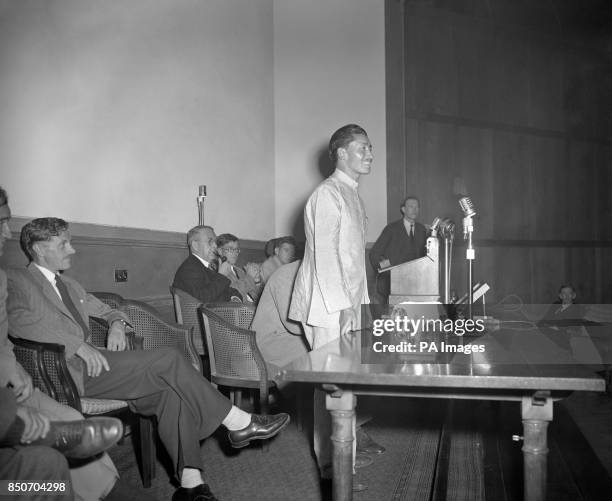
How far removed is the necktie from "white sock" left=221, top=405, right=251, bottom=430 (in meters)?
0.71

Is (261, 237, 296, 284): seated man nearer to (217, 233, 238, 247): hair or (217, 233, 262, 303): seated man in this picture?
(217, 233, 262, 303): seated man

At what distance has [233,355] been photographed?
326cm

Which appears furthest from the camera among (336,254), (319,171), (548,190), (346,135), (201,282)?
(548,190)

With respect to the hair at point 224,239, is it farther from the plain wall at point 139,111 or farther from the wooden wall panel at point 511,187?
the wooden wall panel at point 511,187

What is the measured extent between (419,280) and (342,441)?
1522 mm

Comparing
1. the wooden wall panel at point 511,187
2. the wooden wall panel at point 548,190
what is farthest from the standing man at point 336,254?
the wooden wall panel at point 548,190

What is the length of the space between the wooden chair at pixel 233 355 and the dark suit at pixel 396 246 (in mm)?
3517

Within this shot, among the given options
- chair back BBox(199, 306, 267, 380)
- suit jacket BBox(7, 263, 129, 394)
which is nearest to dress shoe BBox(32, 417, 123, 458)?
suit jacket BBox(7, 263, 129, 394)

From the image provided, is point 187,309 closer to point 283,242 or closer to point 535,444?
point 283,242

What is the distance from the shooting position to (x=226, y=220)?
6.15 m

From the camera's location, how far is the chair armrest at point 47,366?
2355mm

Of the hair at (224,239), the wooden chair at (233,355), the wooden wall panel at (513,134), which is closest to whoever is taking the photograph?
the wooden chair at (233,355)

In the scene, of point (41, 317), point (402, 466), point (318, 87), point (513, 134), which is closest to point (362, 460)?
point (402, 466)

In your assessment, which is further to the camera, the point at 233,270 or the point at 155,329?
the point at 233,270
